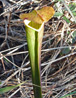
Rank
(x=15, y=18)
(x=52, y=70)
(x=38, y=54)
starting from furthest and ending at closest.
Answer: (x=15, y=18) < (x=52, y=70) < (x=38, y=54)

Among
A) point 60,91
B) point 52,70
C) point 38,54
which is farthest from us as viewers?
point 52,70

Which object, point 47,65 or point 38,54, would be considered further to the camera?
point 47,65

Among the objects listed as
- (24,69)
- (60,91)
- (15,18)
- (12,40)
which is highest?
(15,18)

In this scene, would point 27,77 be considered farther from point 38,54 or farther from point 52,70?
point 38,54

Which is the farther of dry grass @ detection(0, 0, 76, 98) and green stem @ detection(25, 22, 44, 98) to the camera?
dry grass @ detection(0, 0, 76, 98)

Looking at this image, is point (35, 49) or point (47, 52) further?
point (47, 52)

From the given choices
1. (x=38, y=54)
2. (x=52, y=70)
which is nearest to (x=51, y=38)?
(x=52, y=70)

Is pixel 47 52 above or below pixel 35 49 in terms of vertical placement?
below

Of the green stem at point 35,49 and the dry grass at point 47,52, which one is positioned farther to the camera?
the dry grass at point 47,52
